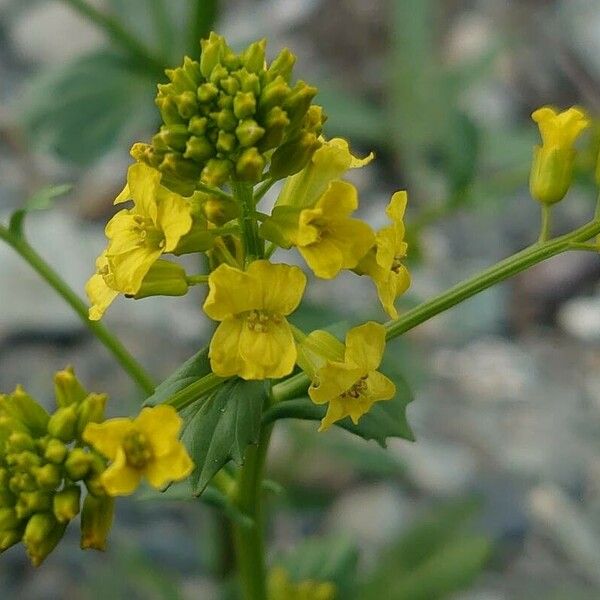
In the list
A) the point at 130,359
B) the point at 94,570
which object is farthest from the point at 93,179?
the point at 130,359

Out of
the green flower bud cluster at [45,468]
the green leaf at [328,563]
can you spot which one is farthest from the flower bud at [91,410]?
the green leaf at [328,563]

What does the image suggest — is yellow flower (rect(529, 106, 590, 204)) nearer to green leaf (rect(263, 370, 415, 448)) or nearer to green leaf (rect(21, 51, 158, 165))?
green leaf (rect(263, 370, 415, 448))

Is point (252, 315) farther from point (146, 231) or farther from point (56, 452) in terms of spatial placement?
point (56, 452)

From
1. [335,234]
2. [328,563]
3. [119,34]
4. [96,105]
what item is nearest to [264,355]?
[335,234]

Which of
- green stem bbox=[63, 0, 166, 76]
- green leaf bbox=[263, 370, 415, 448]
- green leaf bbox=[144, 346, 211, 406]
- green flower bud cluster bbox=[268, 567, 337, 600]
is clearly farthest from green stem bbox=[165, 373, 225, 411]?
green stem bbox=[63, 0, 166, 76]

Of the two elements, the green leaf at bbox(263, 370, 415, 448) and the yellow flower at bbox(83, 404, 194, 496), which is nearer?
the yellow flower at bbox(83, 404, 194, 496)

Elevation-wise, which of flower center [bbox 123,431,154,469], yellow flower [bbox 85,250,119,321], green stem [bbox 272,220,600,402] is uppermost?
yellow flower [bbox 85,250,119,321]
